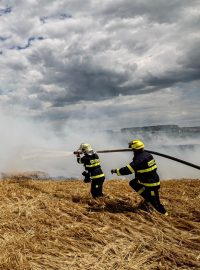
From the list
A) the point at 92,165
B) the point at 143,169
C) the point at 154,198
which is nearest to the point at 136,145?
the point at 143,169

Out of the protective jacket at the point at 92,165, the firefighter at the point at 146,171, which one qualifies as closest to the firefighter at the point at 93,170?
the protective jacket at the point at 92,165

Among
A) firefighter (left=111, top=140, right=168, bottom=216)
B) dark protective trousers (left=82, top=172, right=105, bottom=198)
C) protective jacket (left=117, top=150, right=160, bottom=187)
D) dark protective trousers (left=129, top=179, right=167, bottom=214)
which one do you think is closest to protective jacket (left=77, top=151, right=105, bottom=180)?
dark protective trousers (left=82, top=172, right=105, bottom=198)

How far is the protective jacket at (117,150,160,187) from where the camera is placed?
29.0 feet

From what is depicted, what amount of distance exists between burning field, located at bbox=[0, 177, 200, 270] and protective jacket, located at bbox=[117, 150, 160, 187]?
3.01ft

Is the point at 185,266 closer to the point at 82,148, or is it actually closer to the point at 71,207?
the point at 71,207

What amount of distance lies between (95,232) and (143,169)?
7.78 ft

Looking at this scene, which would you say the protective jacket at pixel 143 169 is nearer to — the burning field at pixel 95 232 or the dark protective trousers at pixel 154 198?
the dark protective trousers at pixel 154 198

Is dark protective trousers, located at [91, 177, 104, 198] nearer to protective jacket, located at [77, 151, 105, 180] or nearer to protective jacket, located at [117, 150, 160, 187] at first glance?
protective jacket, located at [77, 151, 105, 180]

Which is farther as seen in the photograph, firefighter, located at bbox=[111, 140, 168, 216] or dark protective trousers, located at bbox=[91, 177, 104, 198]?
dark protective trousers, located at bbox=[91, 177, 104, 198]

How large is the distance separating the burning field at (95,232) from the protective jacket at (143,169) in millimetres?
918

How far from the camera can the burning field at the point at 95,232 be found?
615 cm

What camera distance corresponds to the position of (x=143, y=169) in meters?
8.97

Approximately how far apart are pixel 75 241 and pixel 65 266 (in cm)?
112

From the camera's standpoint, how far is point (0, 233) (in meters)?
7.72
